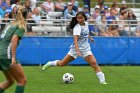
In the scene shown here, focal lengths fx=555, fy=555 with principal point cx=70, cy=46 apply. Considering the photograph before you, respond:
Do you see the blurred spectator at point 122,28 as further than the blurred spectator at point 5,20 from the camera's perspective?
Yes

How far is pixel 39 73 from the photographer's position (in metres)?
20.0

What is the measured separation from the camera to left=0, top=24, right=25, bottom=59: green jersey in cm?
1175

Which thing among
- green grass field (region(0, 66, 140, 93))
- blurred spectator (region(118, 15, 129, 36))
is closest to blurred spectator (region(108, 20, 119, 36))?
blurred spectator (region(118, 15, 129, 36))

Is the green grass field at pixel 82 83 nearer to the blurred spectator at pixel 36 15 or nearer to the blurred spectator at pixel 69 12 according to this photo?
the blurred spectator at pixel 36 15

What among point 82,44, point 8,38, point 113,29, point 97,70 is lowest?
point 113,29

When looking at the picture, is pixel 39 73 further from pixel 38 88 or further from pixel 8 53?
pixel 8 53

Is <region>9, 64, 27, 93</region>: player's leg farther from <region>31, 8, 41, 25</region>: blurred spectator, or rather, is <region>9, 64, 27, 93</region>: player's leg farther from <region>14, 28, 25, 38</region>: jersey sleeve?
<region>31, 8, 41, 25</region>: blurred spectator

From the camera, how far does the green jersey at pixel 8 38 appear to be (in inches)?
463

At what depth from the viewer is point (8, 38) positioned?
1181cm

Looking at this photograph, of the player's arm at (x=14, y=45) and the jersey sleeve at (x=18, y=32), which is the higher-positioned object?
the jersey sleeve at (x=18, y=32)

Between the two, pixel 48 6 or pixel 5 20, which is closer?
pixel 5 20

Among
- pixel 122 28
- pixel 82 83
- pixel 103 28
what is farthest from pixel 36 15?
pixel 82 83

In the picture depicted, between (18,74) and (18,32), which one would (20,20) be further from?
(18,74)

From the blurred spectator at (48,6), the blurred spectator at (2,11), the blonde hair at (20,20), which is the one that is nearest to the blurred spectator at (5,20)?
the blurred spectator at (2,11)
